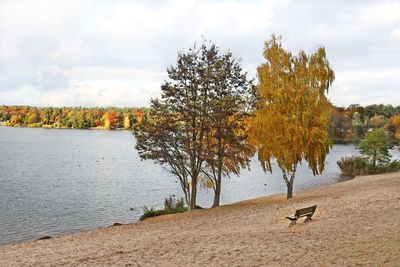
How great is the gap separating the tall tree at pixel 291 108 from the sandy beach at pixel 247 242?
5.71 m

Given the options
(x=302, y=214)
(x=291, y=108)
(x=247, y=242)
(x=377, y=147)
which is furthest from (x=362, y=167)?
(x=247, y=242)

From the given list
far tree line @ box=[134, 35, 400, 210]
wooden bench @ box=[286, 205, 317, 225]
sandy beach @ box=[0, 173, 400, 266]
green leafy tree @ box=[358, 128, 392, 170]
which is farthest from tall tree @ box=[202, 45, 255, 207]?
green leafy tree @ box=[358, 128, 392, 170]

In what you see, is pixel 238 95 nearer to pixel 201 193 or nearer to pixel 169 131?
pixel 169 131

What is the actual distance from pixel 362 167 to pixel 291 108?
33.6 meters

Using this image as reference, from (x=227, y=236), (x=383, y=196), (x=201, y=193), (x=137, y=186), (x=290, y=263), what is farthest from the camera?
(x=137, y=186)

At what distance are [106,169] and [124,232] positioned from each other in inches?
1858

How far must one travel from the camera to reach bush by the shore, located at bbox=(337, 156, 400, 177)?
5631 cm

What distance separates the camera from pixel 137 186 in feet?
169

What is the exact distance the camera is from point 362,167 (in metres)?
59.4

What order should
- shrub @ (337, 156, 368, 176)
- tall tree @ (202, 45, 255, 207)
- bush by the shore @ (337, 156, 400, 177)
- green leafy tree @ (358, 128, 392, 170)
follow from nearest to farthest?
1. tall tree @ (202, 45, 255, 207)
2. green leafy tree @ (358, 128, 392, 170)
3. bush by the shore @ (337, 156, 400, 177)
4. shrub @ (337, 156, 368, 176)

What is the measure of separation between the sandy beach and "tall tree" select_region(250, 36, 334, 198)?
5.71 meters

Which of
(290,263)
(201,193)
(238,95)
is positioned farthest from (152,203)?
(290,263)

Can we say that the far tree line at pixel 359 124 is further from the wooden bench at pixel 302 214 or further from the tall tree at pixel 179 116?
the wooden bench at pixel 302 214

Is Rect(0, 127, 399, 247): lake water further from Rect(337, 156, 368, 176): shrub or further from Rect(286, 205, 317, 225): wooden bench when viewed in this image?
Rect(286, 205, 317, 225): wooden bench
